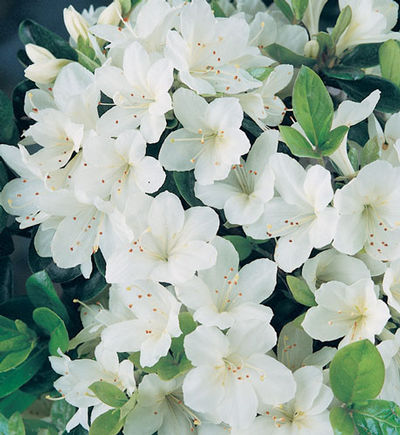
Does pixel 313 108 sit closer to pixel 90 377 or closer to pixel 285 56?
pixel 285 56

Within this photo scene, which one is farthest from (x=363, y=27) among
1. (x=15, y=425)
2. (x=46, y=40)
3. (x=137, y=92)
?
(x=15, y=425)

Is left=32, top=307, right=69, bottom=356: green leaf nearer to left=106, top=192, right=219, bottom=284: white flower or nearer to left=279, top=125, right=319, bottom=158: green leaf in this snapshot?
left=106, top=192, right=219, bottom=284: white flower

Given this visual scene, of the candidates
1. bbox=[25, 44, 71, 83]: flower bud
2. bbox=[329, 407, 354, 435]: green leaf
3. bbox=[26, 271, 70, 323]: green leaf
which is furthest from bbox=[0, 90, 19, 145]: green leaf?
bbox=[329, 407, 354, 435]: green leaf

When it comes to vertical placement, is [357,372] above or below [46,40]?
below

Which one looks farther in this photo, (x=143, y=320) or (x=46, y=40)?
(x=46, y=40)

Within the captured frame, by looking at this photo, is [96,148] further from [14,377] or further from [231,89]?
[14,377]

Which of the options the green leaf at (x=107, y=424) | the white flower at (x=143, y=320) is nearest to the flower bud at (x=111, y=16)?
the white flower at (x=143, y=320)
